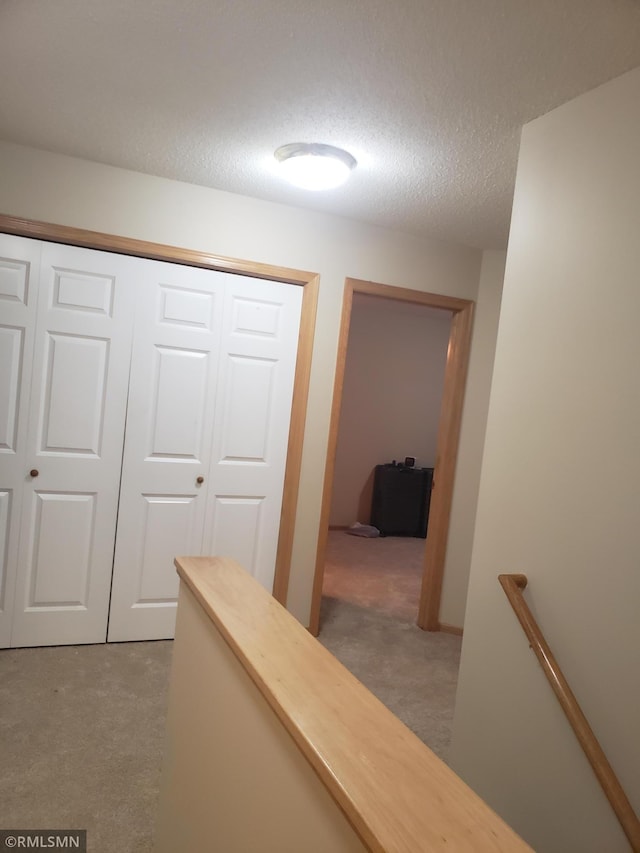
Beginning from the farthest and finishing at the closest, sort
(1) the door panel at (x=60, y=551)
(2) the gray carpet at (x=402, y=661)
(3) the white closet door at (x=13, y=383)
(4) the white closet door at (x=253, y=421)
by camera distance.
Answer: (4) the white closet door at (x=253, y=421) → (1) the door panel at (x=60, y=551) → (3) the white closet door at (x=13, y=383) → (2) the gray carpet at (x=402, y=661)


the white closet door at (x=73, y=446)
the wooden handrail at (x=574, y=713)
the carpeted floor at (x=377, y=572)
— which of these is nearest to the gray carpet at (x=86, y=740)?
the white closet door at (x=73, y=446)

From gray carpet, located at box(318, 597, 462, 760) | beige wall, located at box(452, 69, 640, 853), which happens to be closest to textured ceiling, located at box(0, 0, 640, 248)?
beige wall, located at box(452, 69, 640, 853)

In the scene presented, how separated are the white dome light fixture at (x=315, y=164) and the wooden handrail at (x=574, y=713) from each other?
69.4 inches

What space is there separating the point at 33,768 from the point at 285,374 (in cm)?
211

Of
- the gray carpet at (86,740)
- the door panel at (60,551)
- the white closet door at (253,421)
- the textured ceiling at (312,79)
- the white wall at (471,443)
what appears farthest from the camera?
the white wall at (471,443)

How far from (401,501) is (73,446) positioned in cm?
430

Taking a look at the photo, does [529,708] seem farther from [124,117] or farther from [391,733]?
[124,117]

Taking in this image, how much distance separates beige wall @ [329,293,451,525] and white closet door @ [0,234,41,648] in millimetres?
4031

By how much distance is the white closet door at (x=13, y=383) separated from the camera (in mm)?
2846

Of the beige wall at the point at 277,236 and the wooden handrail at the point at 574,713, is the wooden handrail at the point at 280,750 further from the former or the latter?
the beige wall at the point at 277,236

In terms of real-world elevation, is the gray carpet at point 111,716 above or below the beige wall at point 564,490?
below

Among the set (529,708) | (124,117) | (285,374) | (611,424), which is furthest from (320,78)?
(529,708)

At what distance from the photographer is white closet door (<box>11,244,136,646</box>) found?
2938 millimetres

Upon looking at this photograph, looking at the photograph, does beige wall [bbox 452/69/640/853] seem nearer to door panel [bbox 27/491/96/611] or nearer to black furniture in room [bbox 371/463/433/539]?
door panel [bbox 27/491/96/611]
